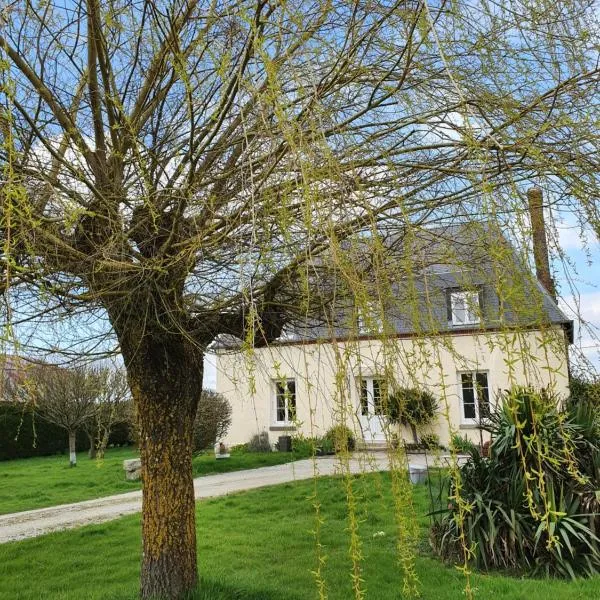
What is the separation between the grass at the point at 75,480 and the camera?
34.2ft

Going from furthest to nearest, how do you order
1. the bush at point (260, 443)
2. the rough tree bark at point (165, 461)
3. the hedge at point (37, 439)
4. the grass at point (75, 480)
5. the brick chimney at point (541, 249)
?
1. the hedge at point (37, 439)
2. the bush at point (260, 443)
3. the grass at point (75, 480)
4. the rough tree bark at point (165, 461)
5. the brick chimney at point (541, 249)

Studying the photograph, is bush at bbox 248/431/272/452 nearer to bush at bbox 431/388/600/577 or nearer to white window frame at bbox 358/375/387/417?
bush at bbox 431/388/600/577

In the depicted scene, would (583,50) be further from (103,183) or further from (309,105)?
(103,183)

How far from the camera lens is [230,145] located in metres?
3.11

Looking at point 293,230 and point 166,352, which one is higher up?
point 293,230

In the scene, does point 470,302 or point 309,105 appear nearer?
point 309,105

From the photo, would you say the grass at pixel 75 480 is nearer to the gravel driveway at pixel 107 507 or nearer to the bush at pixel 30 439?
the gravel driveway at pixel 107 507

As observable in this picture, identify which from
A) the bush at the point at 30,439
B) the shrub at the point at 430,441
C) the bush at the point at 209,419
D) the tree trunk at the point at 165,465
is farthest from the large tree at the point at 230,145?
the bush at the point at 30,439

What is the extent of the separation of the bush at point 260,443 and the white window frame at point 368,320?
16.0 metres

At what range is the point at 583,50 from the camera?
2.38 meters

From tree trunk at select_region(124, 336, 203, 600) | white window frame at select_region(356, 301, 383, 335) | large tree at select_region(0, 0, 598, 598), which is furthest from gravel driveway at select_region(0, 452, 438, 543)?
white window frame at select_region(356, 301, 383, 335)

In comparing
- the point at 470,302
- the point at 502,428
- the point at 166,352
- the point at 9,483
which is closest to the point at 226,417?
the point at 9,483

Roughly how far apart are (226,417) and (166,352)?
1242cm

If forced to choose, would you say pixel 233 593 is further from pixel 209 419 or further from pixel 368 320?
pixel 209 419
